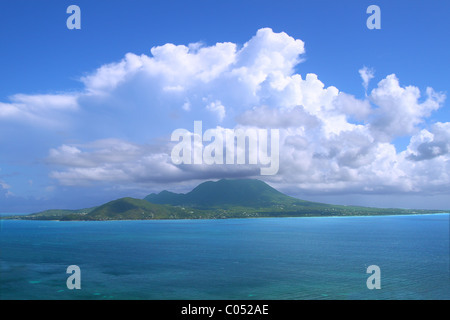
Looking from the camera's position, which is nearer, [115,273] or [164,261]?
[115,273]

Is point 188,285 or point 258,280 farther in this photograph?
point 258,280

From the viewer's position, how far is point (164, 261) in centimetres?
10006

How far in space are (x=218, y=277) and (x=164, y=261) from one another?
2931 centimetres

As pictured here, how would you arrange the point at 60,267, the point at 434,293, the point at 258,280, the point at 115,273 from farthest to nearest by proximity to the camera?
the point at 60,267 < the point at 115,273 < the point at 258,280 < the point at 434,293

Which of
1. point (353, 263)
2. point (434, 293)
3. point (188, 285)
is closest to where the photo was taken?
point (434, 293)

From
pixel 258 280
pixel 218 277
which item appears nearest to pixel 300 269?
pixel 258 280

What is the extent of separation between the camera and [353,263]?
97125 millimetres

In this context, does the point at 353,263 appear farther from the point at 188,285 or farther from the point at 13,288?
the point at 13,288
